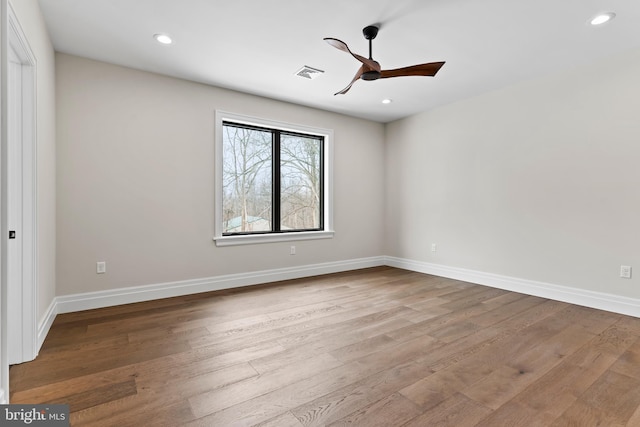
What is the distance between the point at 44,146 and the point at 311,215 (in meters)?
3.26

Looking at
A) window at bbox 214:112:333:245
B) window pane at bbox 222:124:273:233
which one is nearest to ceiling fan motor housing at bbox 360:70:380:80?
window at bbox 214:112:333:245

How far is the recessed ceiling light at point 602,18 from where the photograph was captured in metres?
2.46

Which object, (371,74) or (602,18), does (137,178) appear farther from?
(602,18)

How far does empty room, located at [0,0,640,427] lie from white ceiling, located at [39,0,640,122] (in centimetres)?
2

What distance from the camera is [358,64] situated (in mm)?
3299

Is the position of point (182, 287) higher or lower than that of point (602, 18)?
lower

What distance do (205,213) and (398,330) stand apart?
102 inches

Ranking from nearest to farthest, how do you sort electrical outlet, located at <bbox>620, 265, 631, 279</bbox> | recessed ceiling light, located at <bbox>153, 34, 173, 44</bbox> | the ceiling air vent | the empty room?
the empty room, recessed ceiling light, located at <bbox>153, 34, 173, 44</bbox>, electrical outlet, located at <bbox>620, 265, 631, 279</bbox>, the ceiling air vent

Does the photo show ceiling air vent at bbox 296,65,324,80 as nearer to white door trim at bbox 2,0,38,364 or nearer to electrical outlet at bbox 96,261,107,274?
white door trim at bbox 2,0,38,364

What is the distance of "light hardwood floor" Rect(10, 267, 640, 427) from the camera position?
1.59 metres

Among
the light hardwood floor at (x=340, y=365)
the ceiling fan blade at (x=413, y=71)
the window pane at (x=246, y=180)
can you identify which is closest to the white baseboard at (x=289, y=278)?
the light hardwood floor at (x=340, y=365)

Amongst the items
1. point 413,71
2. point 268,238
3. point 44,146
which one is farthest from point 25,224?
point 413,71

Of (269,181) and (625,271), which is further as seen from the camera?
(269,181)

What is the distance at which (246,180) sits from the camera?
4320 mm
